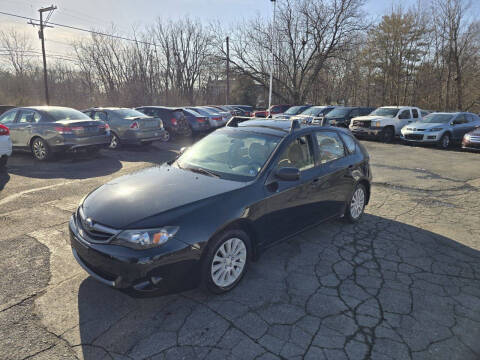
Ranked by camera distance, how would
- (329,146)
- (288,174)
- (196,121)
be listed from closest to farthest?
(288,174), (329,146), (196,121)

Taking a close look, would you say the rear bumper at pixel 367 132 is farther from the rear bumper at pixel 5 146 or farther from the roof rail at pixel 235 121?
the rear bumper at pixel 5 146

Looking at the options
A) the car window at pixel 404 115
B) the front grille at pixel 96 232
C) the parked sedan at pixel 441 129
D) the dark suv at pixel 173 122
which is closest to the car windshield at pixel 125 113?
the dark suv at pixel 173 122

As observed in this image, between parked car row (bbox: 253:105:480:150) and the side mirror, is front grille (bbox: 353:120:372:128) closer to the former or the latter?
parked car row (bbox: 253:105:480:150)

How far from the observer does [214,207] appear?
2.84m

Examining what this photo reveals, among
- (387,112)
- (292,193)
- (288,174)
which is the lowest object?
(292,193)

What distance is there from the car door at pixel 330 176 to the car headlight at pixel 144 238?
205 cm

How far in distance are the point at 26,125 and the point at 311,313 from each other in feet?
31.1

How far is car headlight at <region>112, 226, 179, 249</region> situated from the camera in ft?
8.30

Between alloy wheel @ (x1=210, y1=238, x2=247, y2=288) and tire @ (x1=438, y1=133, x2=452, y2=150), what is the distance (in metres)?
14.0

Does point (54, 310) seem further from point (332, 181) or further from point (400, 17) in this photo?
point (400, 17)

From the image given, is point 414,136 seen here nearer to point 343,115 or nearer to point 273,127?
point 343,115

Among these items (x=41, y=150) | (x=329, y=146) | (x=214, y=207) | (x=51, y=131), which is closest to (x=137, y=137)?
(x=51, y=131)

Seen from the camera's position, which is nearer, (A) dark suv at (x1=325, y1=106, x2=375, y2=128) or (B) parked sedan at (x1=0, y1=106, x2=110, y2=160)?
(B) parked sedan at (x1=0, y1=106, x2=110, y2=160)

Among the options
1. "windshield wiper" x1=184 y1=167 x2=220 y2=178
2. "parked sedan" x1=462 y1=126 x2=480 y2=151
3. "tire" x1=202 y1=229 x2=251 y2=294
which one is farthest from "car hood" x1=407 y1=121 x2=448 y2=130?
"tire" x1=202 y1=229 x2=251 y2=294
